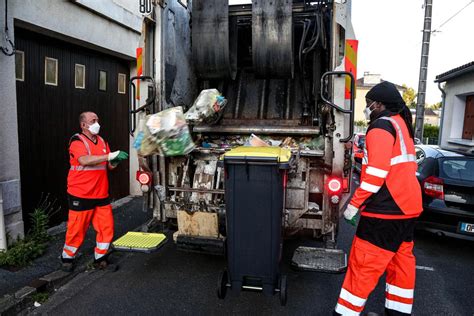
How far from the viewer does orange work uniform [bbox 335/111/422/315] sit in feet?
8.10

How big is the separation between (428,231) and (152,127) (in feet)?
10.9

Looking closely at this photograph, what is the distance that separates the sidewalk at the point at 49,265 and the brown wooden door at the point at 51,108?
58cm

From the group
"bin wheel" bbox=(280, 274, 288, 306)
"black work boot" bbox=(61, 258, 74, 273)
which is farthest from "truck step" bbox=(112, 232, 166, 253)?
"bin wheel" bbox=(280, 274, 288, 306)

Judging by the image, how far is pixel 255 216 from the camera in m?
2.58

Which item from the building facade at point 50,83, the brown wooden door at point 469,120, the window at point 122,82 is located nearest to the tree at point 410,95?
the brown wooden door at point 469,120

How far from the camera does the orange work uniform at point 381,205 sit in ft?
8.10

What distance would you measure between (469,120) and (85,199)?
1160cm

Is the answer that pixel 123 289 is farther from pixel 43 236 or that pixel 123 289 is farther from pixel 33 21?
pixel 33 21

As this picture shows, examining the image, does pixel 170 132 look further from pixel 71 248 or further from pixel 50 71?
pixel 50 71

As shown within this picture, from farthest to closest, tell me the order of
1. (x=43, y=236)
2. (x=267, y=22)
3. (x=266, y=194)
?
(x=43, y=236) → (x=267, y=22) → (x=266, y=194)

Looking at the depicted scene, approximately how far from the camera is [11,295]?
2.93 meters

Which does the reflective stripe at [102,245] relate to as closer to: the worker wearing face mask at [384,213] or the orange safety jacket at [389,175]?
the worker wearing face mask at [384,213]

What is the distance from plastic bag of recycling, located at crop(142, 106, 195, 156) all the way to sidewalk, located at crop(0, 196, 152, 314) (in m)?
1.51

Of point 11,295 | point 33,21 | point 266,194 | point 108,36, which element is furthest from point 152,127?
point 108,36
